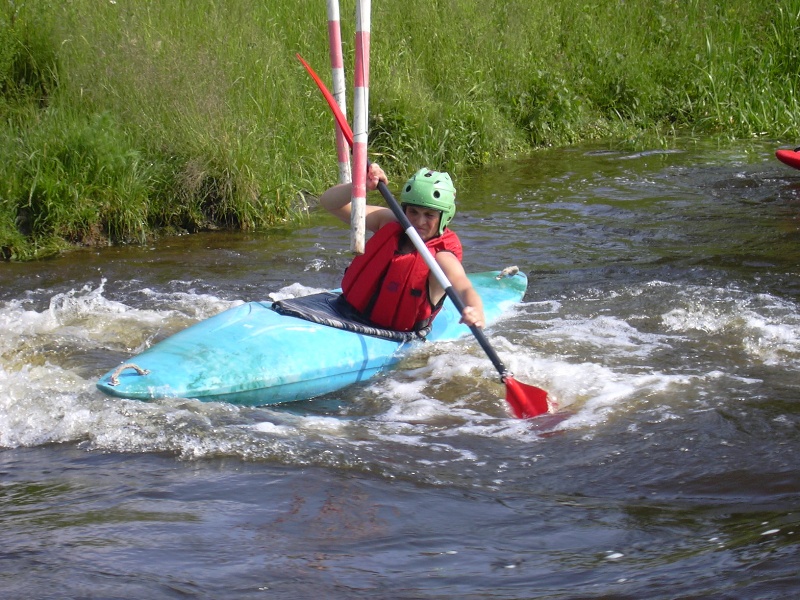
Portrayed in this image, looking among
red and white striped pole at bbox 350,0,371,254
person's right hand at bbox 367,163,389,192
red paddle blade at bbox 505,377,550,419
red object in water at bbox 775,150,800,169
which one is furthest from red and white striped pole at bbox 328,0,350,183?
red object in water at bbox 775,150,800,169

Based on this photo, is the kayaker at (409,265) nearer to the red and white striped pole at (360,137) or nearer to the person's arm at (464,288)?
the person's arm at (464,288)

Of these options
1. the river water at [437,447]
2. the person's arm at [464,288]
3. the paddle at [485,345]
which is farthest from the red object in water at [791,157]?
the paddle at [485,345]

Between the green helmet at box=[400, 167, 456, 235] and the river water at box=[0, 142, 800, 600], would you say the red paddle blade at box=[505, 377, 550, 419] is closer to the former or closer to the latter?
the river water at box=[0, 142, 800, 600]

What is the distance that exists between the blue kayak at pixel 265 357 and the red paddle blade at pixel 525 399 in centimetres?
77

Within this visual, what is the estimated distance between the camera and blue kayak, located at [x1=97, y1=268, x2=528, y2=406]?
416cm

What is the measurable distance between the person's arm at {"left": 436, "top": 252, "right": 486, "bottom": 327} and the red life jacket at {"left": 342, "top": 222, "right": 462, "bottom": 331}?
7 centimetres

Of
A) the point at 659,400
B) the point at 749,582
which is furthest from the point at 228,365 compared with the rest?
the point at 749,582

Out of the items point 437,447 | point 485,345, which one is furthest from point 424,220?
point 437,447

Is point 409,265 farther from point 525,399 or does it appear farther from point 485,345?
point 525,399

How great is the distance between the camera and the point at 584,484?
11.4 ft

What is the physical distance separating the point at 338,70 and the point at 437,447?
2.32m

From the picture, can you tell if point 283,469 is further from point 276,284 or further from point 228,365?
point 276,284

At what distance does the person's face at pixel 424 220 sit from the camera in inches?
189

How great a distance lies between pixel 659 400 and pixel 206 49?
18.2 ft
